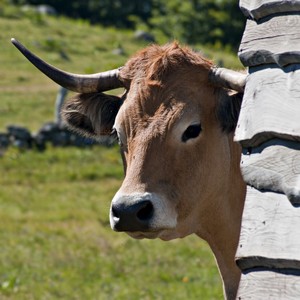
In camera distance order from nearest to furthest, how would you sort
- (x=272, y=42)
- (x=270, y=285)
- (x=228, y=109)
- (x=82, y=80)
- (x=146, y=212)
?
1. (x=270, y=285)
2. (x=272, y=42)
3. (x=146, y=212)
4. (x=228, y=109)
5. (x=82, y=80)

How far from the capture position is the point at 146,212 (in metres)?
5.91

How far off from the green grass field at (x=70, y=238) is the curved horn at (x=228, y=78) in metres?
5.11

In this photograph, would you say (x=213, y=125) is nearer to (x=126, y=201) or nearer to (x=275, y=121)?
(x=126, y=201)

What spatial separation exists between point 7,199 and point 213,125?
11969mm

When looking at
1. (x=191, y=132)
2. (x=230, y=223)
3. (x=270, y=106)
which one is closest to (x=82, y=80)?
(x=191, y=132)

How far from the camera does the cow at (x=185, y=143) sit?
20.4 feet

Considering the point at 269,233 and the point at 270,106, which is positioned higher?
the point at 270,106

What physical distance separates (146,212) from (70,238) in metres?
9.32

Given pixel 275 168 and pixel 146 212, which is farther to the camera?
pixel 146 212

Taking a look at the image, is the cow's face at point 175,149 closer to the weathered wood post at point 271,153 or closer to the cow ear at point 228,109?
the cow ear at point 228,109

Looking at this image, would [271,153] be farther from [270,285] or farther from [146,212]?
[146,212]

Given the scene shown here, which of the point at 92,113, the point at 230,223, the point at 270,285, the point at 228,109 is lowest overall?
the point at 230,223

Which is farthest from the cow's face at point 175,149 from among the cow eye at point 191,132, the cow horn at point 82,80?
the cow horn at point 82,80

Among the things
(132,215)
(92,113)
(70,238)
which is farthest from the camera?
(70,238)
